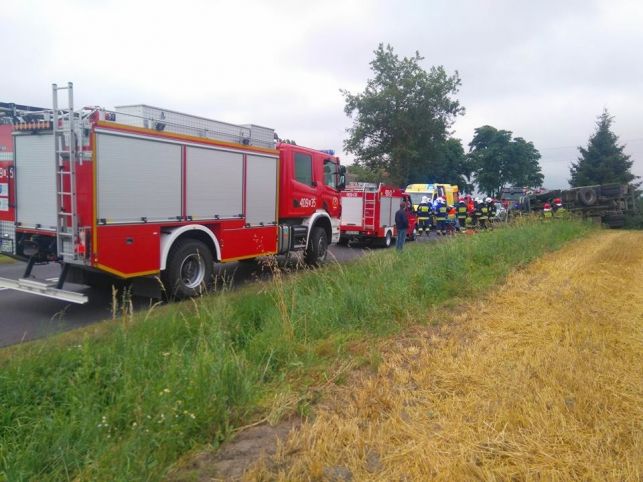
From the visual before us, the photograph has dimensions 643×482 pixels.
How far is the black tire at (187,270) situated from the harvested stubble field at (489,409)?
408 centimetres

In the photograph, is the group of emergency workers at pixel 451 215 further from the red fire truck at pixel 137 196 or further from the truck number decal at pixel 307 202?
the red fire truck at pixel 137 196

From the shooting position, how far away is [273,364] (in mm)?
4230

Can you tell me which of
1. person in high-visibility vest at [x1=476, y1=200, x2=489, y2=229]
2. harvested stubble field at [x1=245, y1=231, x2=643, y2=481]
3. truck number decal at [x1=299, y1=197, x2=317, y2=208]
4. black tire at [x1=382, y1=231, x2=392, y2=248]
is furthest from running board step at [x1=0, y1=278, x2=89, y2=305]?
person in high-visibility vest at [x1=476, y1=200, x2=489, y2=229]

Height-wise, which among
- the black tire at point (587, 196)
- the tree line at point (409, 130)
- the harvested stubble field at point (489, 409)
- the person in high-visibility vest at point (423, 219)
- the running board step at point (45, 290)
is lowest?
the harvested stubble field at point (489, 409)

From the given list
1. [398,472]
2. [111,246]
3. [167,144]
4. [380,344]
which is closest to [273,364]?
[380,344]

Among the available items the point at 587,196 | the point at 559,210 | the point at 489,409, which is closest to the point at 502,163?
the point at 587,196

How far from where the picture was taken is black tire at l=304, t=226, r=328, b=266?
1187cm

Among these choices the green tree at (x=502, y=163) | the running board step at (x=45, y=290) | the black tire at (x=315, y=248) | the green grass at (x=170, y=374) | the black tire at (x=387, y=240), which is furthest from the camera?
the green tree at (x=502, y=163)

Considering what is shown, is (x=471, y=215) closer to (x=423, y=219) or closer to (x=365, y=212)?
(x=423, y=219)

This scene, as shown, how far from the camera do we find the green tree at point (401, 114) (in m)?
32.3

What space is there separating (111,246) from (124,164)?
1.11 m

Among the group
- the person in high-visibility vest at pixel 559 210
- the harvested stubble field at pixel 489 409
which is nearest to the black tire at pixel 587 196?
the person in high-visibility vest at pixel 559 210

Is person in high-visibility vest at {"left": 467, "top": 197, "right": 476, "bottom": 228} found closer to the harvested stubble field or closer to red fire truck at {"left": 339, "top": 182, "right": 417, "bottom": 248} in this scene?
red fire truck at {"left": 339, "top": 182, "right": 417, "bottom": 248}

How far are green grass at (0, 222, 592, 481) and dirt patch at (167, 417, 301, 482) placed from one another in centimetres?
10
